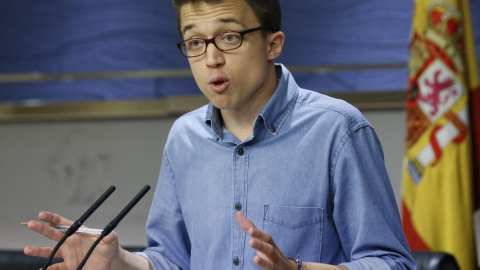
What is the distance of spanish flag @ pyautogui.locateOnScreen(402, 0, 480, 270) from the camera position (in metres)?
3.24

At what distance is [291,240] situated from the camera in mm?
1472

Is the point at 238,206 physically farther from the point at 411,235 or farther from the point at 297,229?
the point at 411,235

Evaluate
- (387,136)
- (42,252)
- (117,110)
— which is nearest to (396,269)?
(42,252)

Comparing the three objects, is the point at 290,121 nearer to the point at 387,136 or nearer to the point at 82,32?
the point at 387,136

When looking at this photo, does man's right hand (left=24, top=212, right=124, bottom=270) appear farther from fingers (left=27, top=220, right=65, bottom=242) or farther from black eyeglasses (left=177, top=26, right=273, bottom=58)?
black eyeglasses (left=177, top=26, right=273, bottom=58)

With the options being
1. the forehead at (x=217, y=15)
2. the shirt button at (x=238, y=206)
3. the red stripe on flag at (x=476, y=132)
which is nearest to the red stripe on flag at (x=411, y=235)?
the red stripe on flag at (x=476, y=132)

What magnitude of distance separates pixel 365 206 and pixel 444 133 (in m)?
2.04

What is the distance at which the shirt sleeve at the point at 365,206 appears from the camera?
4.56 feet

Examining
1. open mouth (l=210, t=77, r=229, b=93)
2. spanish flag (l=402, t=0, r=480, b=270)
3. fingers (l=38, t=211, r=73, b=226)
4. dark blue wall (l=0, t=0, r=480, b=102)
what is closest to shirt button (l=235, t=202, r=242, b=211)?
open mouth (l=210, t=77, r=229, b=93)

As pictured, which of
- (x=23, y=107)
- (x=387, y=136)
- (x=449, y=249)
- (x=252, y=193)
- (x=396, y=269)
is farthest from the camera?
(x=23, y=107)

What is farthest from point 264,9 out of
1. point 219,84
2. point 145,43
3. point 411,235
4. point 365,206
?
point 145,43

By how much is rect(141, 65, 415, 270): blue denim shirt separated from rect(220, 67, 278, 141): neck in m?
0.02

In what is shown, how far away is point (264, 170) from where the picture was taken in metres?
1.51

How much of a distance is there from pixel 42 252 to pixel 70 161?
2.74 meters
